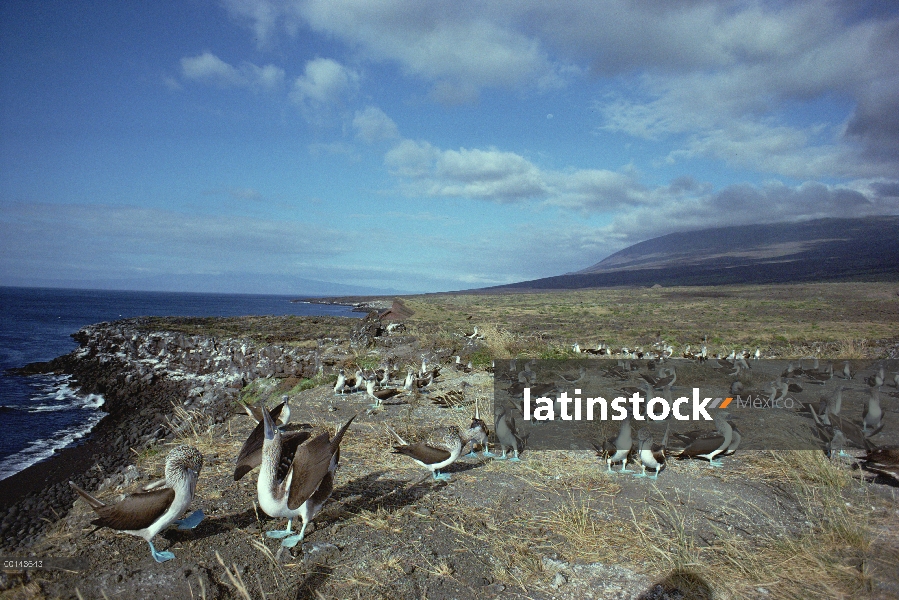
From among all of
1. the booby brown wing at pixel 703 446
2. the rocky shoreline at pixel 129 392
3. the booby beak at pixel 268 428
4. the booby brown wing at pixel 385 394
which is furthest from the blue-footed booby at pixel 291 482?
the booby brown wing at pixel 385 394

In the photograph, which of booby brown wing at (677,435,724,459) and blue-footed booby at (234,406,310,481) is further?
booby brown wing at (677,435,724,459)

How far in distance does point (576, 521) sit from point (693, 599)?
4.34 ft

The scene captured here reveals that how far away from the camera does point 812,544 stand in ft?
14.5

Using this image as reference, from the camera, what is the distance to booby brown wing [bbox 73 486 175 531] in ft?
13.2

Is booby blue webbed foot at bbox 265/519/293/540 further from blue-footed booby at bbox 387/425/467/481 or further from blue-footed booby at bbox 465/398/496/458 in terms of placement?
blue-footed booby at bbox 465/398/496/458

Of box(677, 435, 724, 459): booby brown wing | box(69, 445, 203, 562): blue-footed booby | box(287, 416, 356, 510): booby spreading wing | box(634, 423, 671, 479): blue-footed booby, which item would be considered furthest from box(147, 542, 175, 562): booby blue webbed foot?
box(677, 435, 724, 459): booby brown wing

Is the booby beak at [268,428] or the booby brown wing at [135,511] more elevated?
the booby beak at [268,428]

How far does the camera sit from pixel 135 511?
4.08 meters

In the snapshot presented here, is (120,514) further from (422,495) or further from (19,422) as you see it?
(19,422)

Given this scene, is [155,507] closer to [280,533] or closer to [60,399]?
[280,533]

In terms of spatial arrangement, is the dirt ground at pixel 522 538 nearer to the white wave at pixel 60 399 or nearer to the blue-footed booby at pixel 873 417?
the blue-footed booby at pixel 873 417

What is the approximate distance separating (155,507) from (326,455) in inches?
57.5

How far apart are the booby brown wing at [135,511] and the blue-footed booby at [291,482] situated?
81cm

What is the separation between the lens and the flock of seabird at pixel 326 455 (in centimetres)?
419
